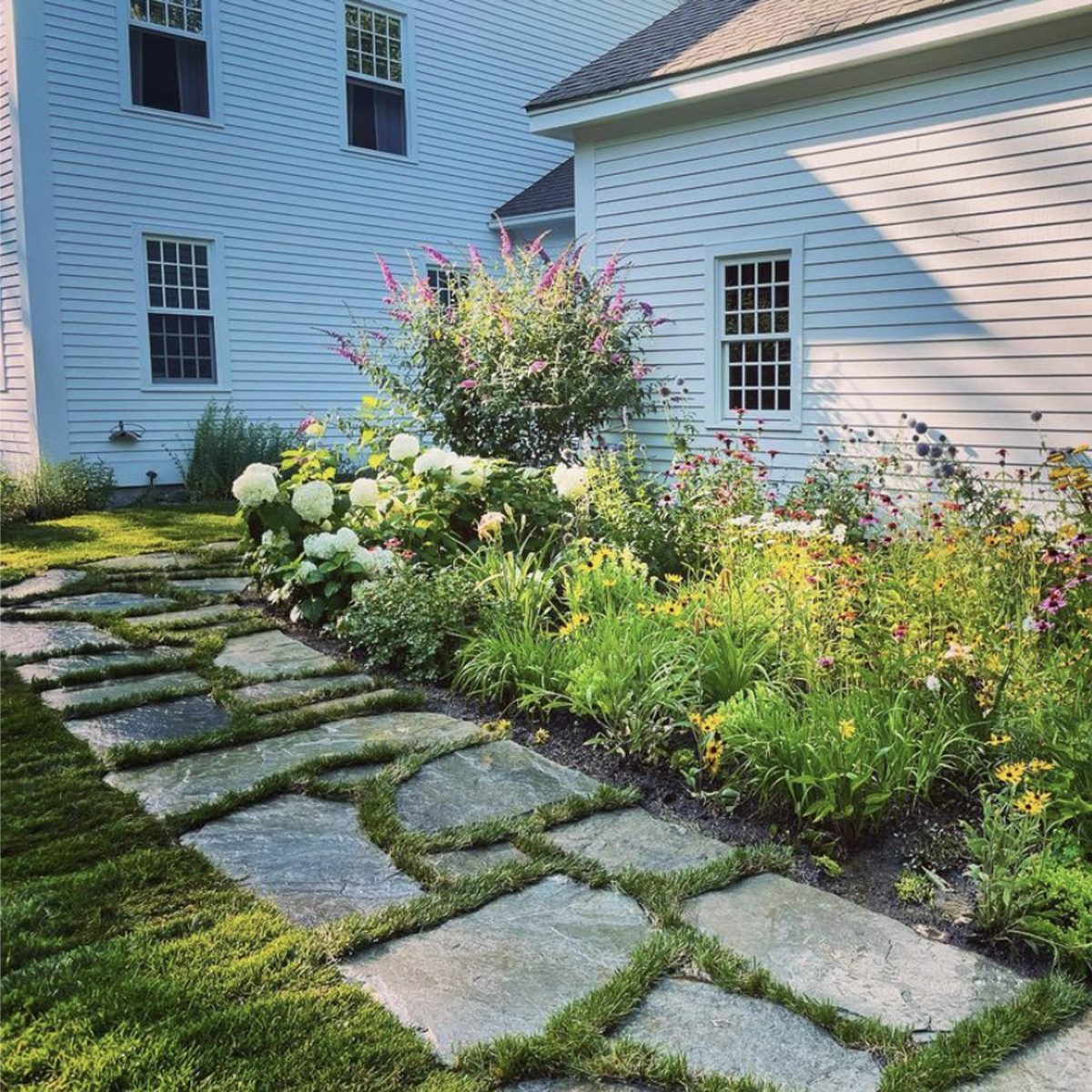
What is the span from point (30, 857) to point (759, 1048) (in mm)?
1804

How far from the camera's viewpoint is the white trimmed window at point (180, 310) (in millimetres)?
10312

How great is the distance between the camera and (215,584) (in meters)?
5.83

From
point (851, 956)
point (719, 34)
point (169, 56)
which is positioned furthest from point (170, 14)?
point (851, 956)

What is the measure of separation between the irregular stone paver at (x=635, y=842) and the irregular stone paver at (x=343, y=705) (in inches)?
45.6

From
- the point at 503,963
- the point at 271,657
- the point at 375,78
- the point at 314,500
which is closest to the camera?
the point at 503,963

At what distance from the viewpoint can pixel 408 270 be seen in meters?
12.6

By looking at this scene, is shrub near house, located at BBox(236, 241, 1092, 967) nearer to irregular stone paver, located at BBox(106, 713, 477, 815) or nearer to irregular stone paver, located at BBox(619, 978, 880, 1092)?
irregular stone paver, located at BBox(106, 713, 477, 815)

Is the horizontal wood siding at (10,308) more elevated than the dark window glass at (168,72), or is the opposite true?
the dark window glass at (168,72)

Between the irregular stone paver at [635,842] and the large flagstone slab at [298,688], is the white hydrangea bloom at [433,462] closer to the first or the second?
the large flagstone slab at [298,688]

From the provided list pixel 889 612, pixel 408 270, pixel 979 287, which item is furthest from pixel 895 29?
pixel 408 270

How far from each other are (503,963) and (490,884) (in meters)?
0.33

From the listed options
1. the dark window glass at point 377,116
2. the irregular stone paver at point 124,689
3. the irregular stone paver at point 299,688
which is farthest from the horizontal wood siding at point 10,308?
the irregular stone paver at point 299,688

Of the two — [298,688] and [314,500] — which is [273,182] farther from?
[298,688]

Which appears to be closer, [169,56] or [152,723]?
[152,723]
